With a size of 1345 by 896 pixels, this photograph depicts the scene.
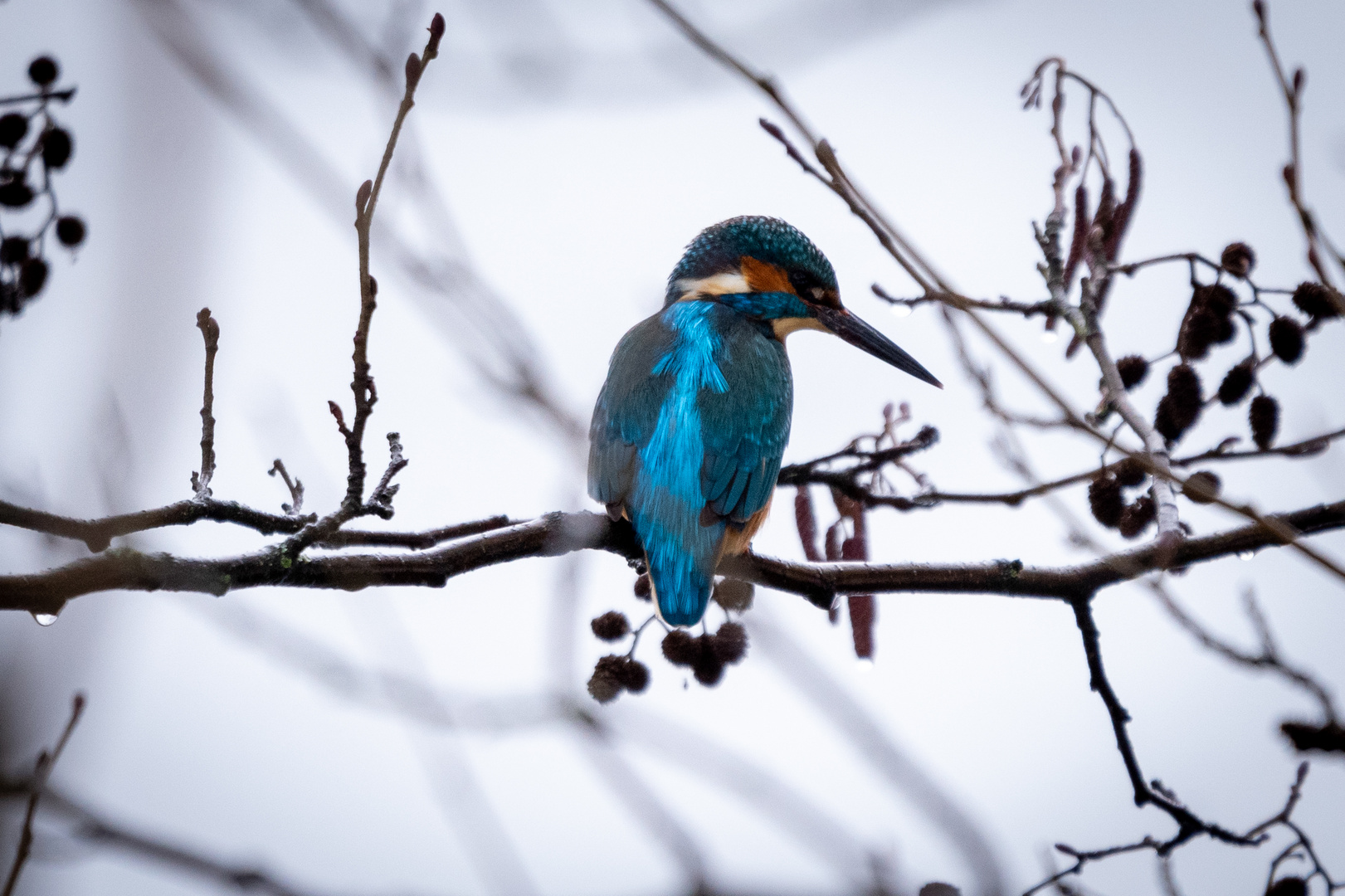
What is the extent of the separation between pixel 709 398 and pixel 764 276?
744 mm

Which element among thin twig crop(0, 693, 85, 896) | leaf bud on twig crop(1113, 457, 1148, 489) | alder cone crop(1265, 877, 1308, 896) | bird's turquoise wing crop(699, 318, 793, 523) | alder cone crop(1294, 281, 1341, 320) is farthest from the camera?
A: bird's turquoise wing crop(699, 318, 793, 523)

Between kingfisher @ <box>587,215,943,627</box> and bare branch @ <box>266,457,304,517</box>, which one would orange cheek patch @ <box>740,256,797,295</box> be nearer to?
kingfisher @ <box>587,215,943,627</box>

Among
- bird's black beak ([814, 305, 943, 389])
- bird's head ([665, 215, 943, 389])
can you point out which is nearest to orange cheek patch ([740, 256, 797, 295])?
bird's head ([665, 215, 943, 389])

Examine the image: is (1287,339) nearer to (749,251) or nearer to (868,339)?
(868,339)

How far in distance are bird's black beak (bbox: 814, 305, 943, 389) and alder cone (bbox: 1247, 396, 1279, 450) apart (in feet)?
3.69

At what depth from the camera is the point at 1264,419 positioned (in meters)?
1.79

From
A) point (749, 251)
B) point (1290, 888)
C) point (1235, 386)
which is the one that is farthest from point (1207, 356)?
point (749, 251)

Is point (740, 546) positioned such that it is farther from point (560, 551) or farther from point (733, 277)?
point (733, 277)

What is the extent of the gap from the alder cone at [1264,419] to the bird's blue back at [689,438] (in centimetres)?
95

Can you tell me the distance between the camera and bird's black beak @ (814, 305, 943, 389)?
9.70ft

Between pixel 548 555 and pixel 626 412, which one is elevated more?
pixel 626 412

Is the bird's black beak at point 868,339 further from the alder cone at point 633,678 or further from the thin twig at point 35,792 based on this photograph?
the thin twig at point 35,792

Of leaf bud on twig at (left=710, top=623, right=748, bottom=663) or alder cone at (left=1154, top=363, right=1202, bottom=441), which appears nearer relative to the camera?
alder cone at (left=1154, top=363, right=1202, bottom=441)

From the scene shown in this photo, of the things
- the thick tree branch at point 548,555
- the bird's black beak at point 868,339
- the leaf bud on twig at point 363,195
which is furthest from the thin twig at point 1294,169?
the bird's black beak at point 868,339
